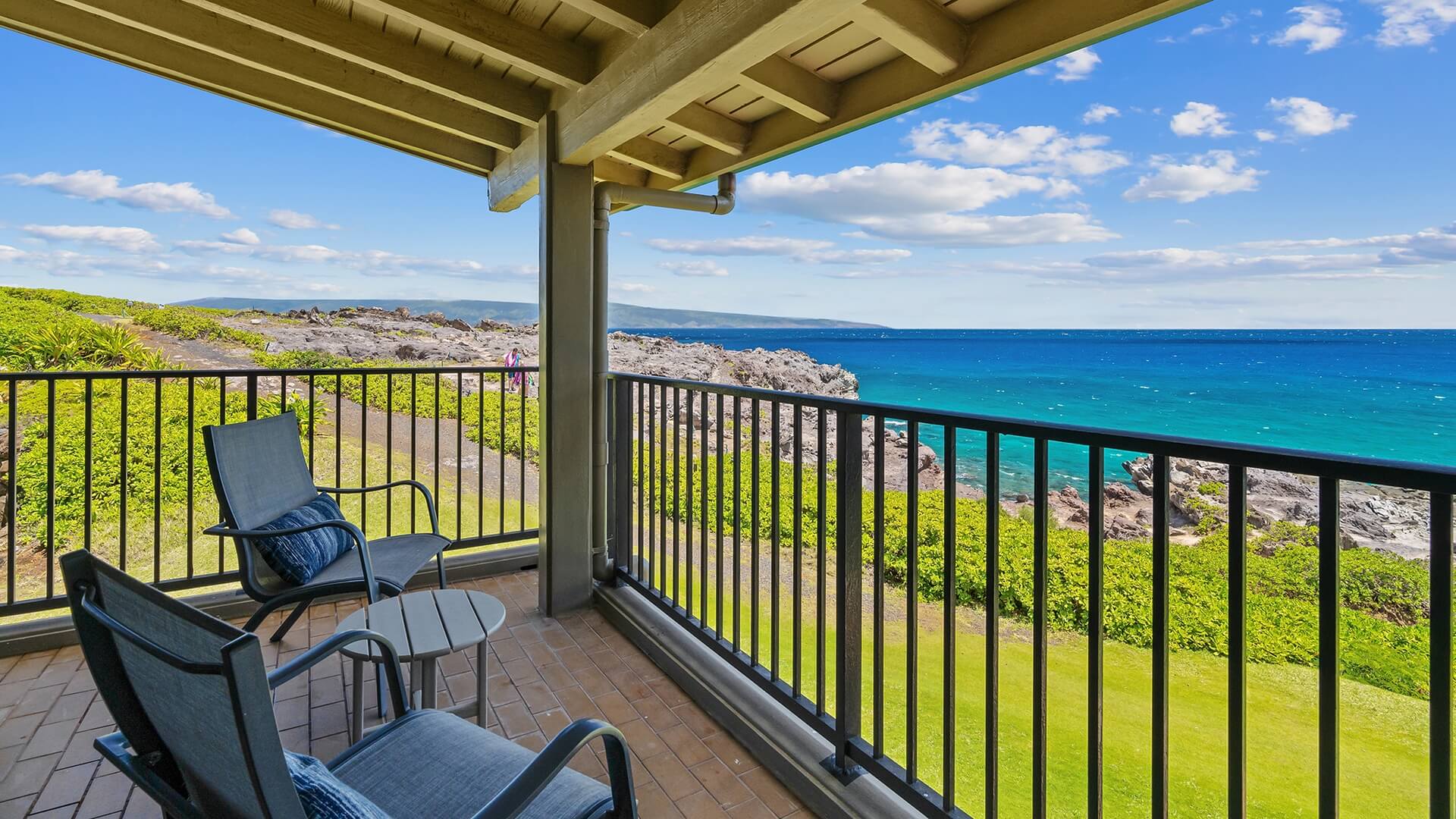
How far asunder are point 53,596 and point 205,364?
1187 cm

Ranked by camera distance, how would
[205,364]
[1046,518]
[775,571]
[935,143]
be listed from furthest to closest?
[935,143], [205,364], [775,571], [1046,518]

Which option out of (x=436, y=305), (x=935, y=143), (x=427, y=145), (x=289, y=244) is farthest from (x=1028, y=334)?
(x=427, y=145)

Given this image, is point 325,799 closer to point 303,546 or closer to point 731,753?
point 731,753

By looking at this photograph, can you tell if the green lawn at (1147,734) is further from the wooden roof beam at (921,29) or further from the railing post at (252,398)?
the railing post at (252,398)

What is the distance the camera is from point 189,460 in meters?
3.21

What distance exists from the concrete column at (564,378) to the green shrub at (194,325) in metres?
13.8

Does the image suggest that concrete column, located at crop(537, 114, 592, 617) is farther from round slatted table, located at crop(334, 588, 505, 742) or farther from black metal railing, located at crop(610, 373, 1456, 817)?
round slatted table, located at crop(334, 588, 505, 742)

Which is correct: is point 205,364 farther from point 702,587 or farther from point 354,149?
point 702,587

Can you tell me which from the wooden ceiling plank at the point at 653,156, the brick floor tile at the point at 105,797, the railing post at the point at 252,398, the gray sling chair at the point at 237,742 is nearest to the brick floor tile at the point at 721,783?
the gray sling chair at the point at 237,742

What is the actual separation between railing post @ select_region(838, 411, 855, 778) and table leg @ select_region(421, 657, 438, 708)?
1.16m

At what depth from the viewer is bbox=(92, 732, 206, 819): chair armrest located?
3.25 ft

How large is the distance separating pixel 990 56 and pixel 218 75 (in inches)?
127

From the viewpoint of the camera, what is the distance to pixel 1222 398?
954 inches

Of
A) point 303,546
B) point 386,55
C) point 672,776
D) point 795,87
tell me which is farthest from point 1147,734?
point 386,55
